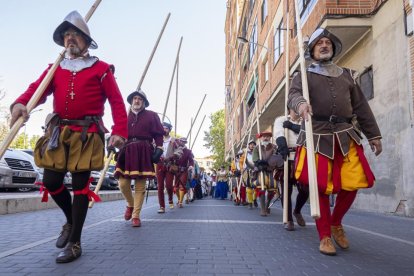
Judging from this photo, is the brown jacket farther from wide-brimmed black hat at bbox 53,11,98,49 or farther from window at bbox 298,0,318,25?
window at bbox 298,0,318,25

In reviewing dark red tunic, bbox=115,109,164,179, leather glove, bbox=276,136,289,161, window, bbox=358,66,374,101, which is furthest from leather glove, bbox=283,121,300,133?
window, bbox=358,66,374,101

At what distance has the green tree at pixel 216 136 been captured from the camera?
2704 inches

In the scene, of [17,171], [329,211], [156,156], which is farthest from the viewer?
[17,171]

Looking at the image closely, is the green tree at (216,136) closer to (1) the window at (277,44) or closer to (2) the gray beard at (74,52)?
(1) the window at (277,44)

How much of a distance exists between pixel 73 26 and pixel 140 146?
3.00 metres

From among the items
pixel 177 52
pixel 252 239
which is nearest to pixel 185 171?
pixel 177 52

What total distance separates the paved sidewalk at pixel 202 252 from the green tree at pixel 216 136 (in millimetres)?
60952

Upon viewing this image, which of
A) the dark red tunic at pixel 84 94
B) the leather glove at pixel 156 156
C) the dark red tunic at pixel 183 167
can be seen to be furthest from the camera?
the dark red tunic at pixel 183 167

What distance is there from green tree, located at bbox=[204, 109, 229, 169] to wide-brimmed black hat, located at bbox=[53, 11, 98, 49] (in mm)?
62439

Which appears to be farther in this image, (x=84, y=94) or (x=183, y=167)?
(x=183, y=167)

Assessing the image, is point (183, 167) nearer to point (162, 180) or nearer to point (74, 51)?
point (162, 180)

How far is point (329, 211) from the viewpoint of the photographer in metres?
4.23

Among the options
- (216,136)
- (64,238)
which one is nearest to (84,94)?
(64,238)

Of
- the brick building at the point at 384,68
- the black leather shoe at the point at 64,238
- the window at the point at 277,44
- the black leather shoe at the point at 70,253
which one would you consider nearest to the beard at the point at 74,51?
the black leather shoe at the point at 64,238
